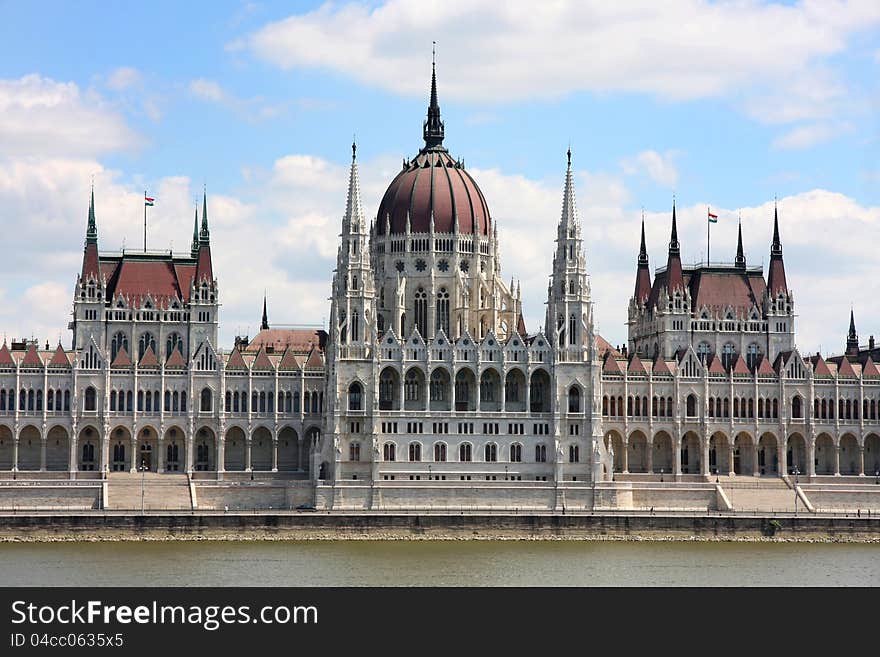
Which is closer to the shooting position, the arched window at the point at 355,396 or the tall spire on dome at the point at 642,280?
the arched window at the point at 355,396

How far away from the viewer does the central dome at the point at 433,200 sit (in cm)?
17012

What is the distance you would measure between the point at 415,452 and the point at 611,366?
64.4 ft

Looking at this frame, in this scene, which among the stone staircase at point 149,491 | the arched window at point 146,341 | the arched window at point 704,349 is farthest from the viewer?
the arched window at point 704,349

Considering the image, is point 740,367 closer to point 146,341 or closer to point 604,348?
point 604,348

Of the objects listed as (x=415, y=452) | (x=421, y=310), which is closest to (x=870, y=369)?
(x=421, y=310)

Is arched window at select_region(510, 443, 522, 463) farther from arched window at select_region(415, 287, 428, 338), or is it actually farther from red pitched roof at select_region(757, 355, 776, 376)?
red pitched roof at select_region(757, 355, 776, 376)

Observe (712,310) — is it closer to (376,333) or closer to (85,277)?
(376,333)

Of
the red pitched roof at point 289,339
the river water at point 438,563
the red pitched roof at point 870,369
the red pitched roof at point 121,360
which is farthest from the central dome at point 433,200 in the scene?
the river water at point 438,563

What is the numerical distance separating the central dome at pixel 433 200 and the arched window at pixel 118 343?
23.8m

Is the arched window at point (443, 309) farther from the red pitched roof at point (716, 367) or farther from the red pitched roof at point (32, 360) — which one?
the red pitched roof at point (32, 360)

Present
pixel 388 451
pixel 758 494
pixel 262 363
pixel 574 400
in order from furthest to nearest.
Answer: pixel 262 363 < pixel 574 400 < pixel 758 494 < pixel 388 451

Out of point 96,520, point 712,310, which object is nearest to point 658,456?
point 712,310

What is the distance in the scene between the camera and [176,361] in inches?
6280

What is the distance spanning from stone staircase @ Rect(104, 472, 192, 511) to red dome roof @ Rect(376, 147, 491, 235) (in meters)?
31.3
